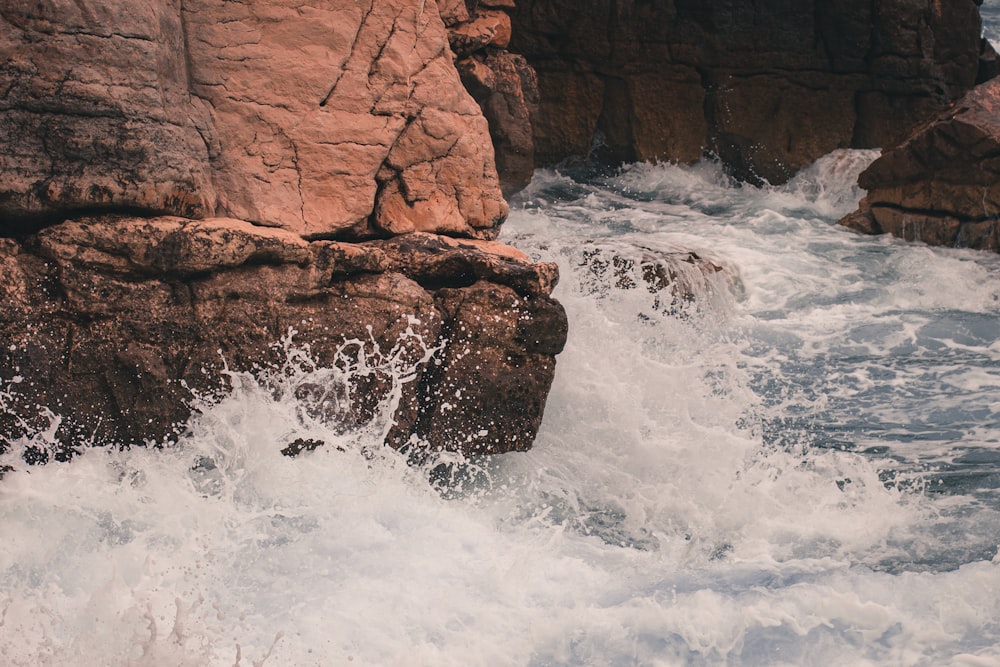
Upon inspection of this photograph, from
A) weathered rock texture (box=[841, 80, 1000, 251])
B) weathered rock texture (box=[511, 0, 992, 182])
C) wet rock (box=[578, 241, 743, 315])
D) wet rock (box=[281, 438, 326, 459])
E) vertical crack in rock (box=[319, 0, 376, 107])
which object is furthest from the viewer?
weathered rock texture (box=[511, 0, 992, 182])

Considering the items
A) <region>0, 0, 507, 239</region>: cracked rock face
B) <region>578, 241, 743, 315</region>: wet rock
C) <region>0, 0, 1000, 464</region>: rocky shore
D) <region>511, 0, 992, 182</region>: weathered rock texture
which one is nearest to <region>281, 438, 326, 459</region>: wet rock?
<region>0, 0, 1000, 464</region>: rocky shore

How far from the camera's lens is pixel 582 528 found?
434 centimetres

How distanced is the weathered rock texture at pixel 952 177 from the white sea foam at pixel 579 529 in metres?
2.23

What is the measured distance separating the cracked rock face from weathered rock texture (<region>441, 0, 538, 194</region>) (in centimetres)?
199

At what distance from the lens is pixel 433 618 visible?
11.4ft

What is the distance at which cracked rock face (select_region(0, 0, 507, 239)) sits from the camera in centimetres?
408

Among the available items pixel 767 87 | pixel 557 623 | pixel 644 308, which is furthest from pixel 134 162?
pixel 767 87

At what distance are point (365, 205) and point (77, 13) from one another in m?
1.41

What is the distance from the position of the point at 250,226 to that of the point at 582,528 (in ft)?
6.00

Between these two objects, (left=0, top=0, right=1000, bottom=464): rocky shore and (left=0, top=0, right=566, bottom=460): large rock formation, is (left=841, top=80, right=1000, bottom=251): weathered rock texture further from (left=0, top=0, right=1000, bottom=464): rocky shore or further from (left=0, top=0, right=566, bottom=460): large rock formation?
(left=0, top=0, right=566, bottom=460): large rock formation

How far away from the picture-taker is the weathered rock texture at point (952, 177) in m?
8.23

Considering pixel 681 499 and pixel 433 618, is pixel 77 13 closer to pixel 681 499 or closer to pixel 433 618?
pixel 433 618

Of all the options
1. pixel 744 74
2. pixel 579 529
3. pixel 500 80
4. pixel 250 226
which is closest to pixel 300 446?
pixel 250 226

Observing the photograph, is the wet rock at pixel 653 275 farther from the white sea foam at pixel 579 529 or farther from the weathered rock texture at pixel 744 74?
the weathered rock texture at pixel 744 74
